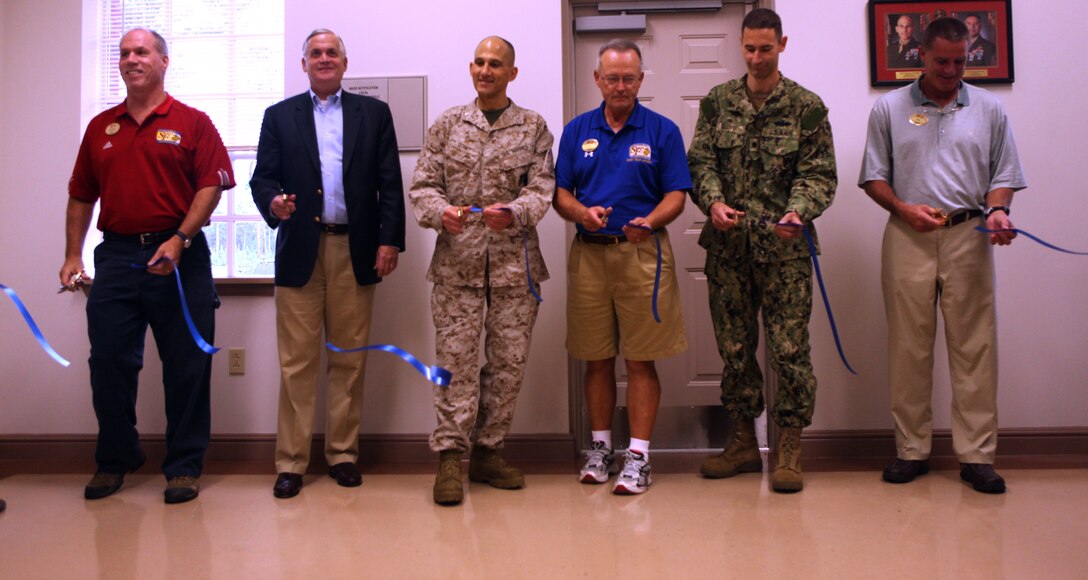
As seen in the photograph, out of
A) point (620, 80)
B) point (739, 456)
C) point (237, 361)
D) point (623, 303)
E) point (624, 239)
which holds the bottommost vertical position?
point (739, 456)

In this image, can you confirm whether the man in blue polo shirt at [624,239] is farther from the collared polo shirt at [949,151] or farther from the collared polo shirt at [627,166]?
the collared polo shirt at [949,151]

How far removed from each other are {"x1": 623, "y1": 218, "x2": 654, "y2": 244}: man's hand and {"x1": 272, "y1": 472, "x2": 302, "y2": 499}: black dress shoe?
1.57 meters

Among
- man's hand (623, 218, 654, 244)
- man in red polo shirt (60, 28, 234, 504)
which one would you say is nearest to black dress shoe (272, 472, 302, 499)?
man in red polo shirt (60, 28, 234, 504)

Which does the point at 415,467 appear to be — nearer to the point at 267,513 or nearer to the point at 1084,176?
the point at 267,513

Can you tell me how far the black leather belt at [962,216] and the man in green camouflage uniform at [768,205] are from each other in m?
0.47

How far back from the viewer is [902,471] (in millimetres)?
2986

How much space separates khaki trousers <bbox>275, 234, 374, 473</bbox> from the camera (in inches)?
120

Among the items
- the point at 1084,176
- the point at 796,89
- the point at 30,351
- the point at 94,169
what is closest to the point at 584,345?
the point at 796,89

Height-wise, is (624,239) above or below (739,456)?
above

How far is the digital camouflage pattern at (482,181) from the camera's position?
2904 mm

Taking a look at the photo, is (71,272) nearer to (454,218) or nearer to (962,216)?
(454,218)

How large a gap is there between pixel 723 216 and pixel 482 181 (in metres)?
0.90

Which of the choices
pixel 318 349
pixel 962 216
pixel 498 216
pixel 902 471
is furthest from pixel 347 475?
pixel 962 216

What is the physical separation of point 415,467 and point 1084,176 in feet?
10.6
